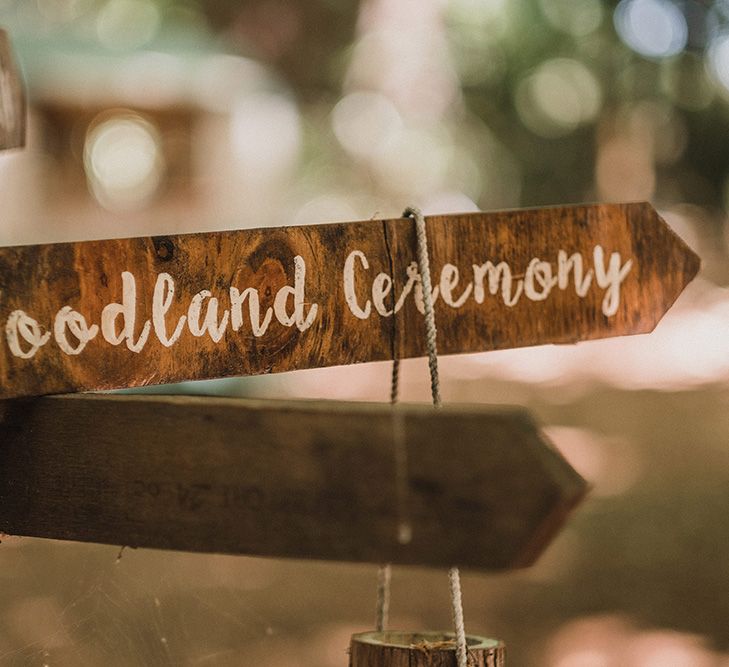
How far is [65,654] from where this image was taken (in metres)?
1.80

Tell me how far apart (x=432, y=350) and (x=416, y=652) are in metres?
0.42

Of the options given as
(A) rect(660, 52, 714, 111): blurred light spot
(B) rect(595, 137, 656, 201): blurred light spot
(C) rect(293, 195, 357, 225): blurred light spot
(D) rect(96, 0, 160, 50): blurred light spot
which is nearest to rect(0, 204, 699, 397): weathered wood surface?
(D) rect(96, 0, 160, 50): blurred light spot

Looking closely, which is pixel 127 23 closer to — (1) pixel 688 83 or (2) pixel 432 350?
(1) pixel 688 83

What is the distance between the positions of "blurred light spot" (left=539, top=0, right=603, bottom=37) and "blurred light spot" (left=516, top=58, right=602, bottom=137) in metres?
0.73

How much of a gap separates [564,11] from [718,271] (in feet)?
21.0

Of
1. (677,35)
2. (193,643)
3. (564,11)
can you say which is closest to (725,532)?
(193,643)

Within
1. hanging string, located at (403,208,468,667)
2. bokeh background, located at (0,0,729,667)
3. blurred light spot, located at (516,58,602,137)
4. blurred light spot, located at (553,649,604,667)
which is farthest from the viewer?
blurred light spot, located at (516,58,602,137)

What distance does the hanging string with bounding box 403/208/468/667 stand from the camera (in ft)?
4.74

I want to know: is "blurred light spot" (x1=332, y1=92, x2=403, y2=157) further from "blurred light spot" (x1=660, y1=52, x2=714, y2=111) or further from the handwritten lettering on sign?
the handwritten lettering on sign

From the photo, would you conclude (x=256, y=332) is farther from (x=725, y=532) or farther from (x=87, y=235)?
(x=87, y=235)

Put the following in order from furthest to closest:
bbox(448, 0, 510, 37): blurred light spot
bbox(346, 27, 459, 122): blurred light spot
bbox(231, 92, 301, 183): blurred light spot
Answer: bbox(346, 27, 459, 122): blurred light spot, bbox(448, 0, 510, 37): blurred light spot, bbox(231, 92, 301, 183): blurred light spot

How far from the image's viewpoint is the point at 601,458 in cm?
720

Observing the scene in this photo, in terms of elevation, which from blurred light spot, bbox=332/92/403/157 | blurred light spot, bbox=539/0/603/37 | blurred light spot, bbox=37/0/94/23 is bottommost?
blurred light spot, bbox=37/0/94/23

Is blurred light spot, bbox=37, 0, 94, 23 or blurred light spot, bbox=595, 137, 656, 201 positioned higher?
blurred light spot, bbox=595, 137, 656, 201
